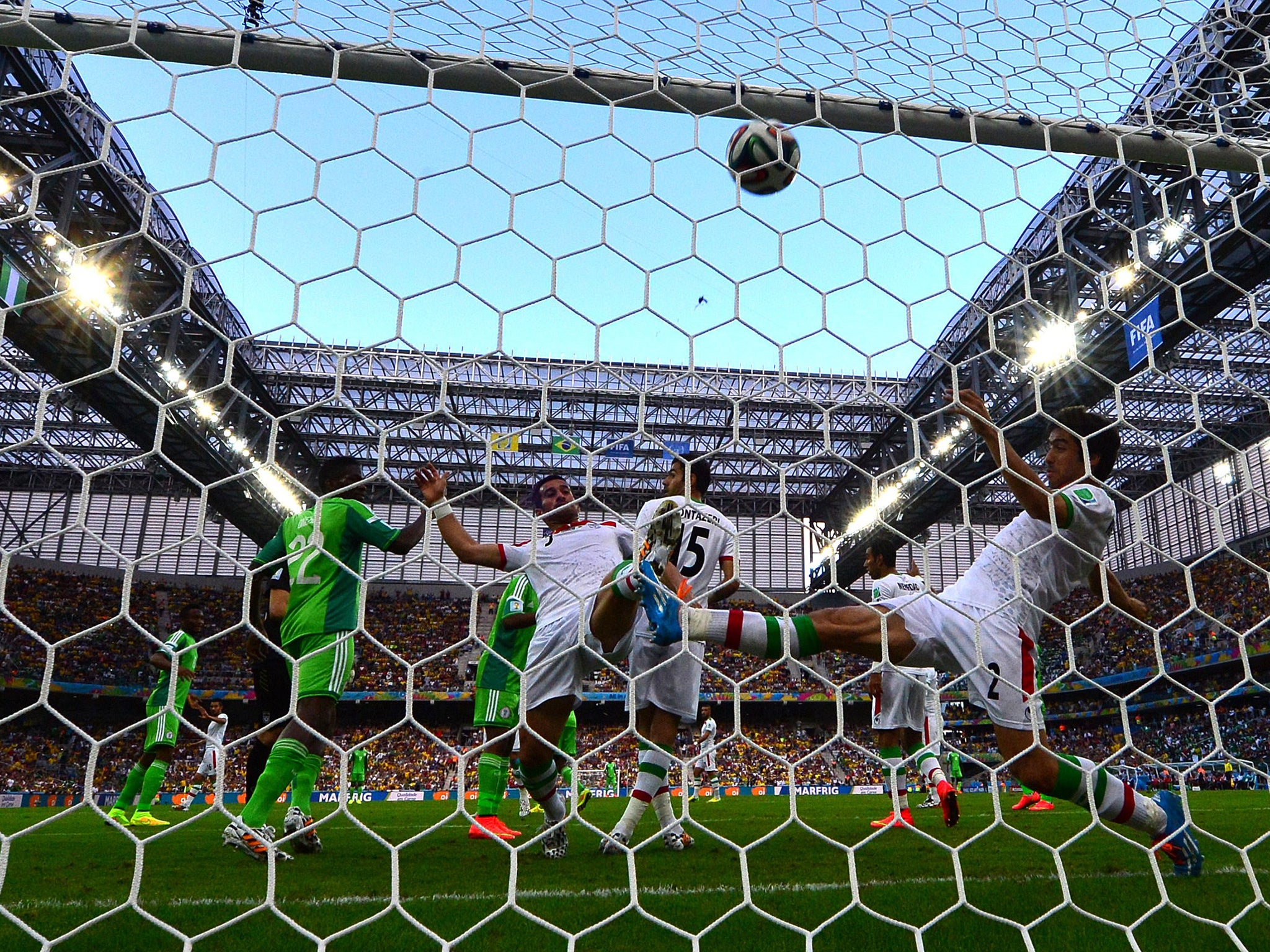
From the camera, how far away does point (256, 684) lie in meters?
4.83

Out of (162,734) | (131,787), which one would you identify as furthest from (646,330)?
(131,787)

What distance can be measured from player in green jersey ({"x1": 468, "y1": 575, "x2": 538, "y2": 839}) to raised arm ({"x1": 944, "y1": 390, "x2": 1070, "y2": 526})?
6.89ft

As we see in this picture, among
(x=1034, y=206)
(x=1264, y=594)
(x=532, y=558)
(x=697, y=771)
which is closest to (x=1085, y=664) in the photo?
(x=1264, y=594)

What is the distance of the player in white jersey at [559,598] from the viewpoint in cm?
257

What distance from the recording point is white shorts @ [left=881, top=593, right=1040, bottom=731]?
2.60 meters

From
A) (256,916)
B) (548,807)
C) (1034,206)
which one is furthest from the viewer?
(548,807)

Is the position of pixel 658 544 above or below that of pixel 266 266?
below

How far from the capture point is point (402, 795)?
1795 centimetres

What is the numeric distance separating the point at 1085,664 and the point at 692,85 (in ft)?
71.0

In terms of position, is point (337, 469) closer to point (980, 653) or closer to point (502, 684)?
point (502, 684)

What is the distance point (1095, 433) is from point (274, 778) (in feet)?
10.2

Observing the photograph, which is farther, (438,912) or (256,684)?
(256,684)

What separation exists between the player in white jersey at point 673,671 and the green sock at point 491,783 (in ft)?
1.79

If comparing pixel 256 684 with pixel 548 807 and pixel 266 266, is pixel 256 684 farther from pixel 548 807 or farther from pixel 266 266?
pixel 266 266
